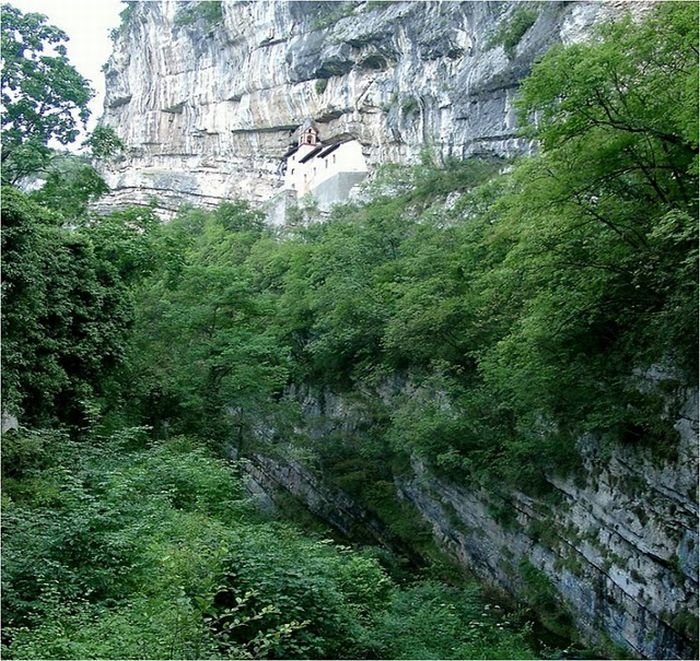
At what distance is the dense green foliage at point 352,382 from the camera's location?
26.9 ft

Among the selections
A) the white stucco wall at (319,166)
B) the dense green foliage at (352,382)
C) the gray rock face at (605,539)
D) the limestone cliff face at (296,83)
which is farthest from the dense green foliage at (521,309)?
the white stucco wall at (319,166)

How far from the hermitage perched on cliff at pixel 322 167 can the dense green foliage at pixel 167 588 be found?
1660 inches

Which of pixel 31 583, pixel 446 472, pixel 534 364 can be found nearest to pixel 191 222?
pixel 446 472

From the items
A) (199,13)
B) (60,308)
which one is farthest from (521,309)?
(199,13)

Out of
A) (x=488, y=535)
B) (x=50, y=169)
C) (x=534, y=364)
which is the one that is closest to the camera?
(x=534, y=364)

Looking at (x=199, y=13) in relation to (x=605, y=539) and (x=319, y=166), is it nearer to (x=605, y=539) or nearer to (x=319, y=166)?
(x=319, y=166)

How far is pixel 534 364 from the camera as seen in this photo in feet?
46.1

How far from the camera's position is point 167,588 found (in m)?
7.95

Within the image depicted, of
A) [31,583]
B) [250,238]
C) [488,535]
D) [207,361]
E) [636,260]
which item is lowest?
[488,535]

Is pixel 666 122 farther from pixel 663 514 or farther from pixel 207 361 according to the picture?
pixel 207 361

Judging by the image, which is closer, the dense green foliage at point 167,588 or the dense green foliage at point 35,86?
the dense green foliage at point 167,588

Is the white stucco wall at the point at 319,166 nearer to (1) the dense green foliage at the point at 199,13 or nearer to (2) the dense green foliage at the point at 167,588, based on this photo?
(1) the dense green foliage at the point at 199,13

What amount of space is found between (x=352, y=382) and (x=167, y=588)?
1838 cm

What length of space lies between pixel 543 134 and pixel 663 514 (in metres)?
6.72
